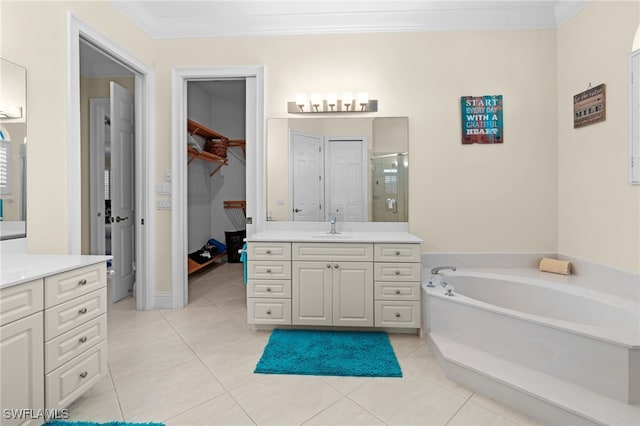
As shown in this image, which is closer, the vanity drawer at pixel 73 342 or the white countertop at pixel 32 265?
the white countertop at pixel 32 265

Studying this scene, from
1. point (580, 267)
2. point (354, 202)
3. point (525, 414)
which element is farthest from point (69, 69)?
point (580, 267)

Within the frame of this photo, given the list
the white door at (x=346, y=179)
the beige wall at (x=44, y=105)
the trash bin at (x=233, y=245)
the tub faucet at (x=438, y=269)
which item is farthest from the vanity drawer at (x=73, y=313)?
the trash bin at (x=233, y=245)

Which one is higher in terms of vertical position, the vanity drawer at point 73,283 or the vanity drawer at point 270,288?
the vanity drawer at point 73,283

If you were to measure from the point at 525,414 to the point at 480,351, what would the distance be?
17.4 inches

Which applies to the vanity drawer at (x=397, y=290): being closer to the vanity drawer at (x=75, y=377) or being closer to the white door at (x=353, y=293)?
the white door at (x=353, y=293)

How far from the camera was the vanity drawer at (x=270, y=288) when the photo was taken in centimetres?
264

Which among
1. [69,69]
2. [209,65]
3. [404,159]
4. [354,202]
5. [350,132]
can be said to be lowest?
[354,202]

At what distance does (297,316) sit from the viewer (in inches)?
104

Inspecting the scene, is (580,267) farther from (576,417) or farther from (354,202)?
(354,202)

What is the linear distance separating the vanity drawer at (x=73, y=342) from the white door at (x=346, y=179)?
6.64 feet

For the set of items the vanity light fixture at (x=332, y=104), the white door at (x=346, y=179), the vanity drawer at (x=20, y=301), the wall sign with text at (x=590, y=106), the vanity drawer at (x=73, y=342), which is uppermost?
the vanity light fixture at (x=332, y=104)

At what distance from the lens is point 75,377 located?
1.63 m

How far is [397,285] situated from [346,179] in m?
1.12

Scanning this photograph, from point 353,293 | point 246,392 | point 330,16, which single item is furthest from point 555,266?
point 330,16
